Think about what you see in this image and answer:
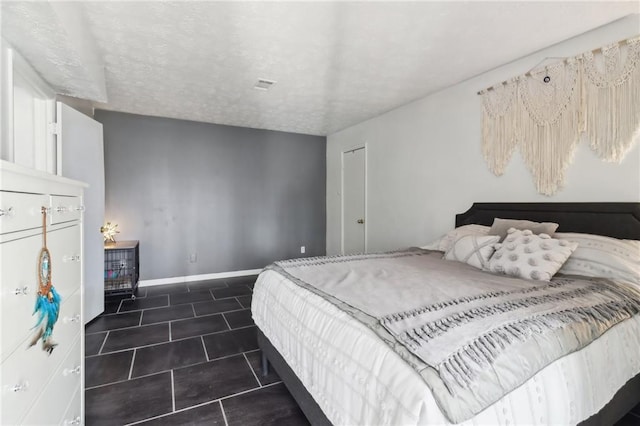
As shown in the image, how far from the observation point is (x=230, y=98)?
11.6ft

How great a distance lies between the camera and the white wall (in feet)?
6.97

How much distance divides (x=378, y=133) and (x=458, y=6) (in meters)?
2.39

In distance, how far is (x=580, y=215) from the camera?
2180mm

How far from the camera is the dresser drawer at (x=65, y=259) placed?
3.65 feet

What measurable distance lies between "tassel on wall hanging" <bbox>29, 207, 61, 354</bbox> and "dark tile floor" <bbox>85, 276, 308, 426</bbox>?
0.91 m

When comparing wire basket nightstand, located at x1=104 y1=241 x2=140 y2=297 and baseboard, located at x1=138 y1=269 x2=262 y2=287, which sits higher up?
wire basket nightstand, located at x1=104 y1=241 x2=140 y2=297

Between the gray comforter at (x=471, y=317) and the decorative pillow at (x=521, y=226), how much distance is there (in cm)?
47

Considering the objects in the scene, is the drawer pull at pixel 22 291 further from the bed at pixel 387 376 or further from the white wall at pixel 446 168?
the white wall at pixel 446 168

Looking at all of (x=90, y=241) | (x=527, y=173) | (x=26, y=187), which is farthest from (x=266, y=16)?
(x=90, y=241)

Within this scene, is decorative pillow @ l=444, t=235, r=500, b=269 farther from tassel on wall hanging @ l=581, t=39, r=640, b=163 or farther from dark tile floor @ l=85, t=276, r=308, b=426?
dark tile floor @ l=85, t=276, r=308, b=426

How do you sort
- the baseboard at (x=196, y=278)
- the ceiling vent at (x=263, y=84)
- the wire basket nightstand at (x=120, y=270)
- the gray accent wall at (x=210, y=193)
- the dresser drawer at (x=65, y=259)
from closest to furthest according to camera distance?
the dresser drawer at (x=65, y=259)
the ceiling vent at (x=263, y=84)
the wire basket nightstand at (x=120, y=270)
the gray accent wall at (x=210, y=193)
the baseboard at (x=196, y=278)

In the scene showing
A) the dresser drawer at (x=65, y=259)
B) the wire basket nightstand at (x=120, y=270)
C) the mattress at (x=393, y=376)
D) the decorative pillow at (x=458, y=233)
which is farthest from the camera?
the wire basket nightstand at (x=120, y=270)

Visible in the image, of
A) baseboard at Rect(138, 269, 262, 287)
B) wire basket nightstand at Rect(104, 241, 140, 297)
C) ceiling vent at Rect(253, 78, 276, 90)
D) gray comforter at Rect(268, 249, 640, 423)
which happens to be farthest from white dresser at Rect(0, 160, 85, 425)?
baseboard at Rect(138, 269, 262, 287)

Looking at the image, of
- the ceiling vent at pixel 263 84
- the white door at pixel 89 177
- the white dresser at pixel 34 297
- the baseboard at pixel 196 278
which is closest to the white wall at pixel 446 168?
the ceiling vent at pixel 263 84
